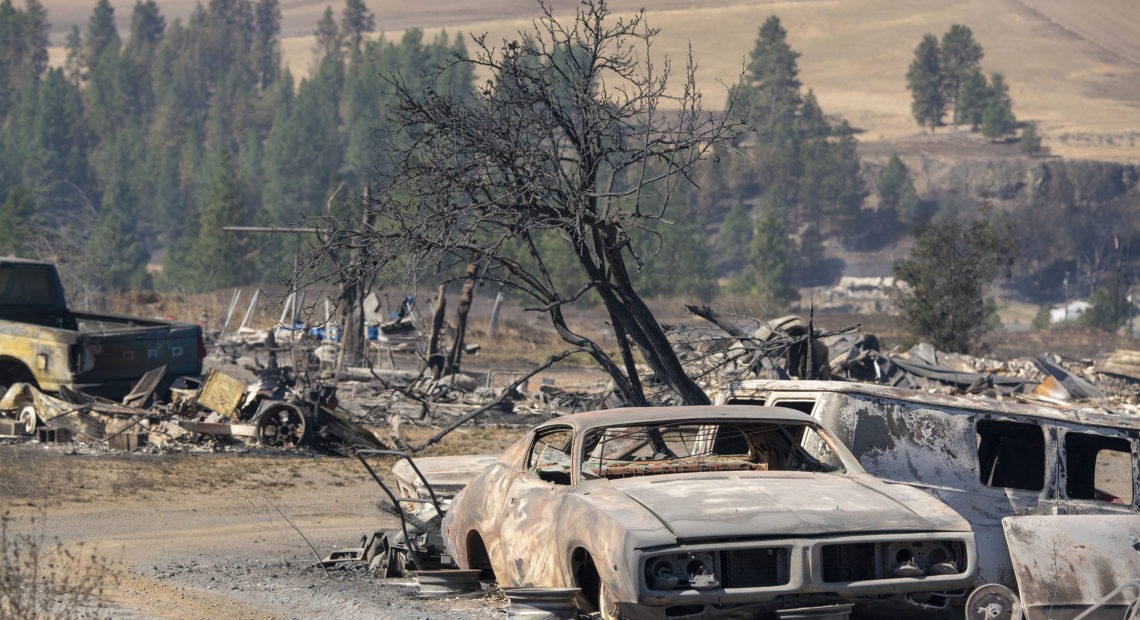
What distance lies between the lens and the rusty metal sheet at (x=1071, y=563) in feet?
23.1

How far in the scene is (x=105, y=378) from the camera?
17406 millimetres

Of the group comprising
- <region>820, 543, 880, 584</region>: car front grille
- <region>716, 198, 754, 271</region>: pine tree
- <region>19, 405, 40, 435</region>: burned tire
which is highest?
<region>820, 543, 880, 584</region>: car front grille

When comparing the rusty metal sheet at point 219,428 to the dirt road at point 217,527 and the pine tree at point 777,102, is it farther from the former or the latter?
the pine tree at point 777,102

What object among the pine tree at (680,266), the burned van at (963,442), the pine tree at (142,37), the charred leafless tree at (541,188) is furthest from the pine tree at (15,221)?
the pine tree at (142,37)

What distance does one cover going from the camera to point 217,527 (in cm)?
1228

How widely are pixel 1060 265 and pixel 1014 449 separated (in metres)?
116

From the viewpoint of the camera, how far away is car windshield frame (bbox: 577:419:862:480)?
7.78 m

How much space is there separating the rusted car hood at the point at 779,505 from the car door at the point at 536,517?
43 cm

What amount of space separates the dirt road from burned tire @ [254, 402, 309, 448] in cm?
44

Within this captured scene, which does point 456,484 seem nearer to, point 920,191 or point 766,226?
point 766,226

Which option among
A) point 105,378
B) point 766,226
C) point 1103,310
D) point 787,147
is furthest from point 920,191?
point 105,378

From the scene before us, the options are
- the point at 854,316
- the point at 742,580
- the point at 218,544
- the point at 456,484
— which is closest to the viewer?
the point at 742,580

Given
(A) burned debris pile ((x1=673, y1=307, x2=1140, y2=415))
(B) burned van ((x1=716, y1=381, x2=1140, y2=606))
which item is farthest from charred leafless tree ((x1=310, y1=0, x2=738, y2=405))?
(B) burned van ((x1=716, y1=381, x2=1140, y2=606))

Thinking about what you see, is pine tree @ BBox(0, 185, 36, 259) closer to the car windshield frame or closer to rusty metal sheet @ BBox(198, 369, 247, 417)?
rusty metal sheet @ BBox(198, 369, 247, 417)
